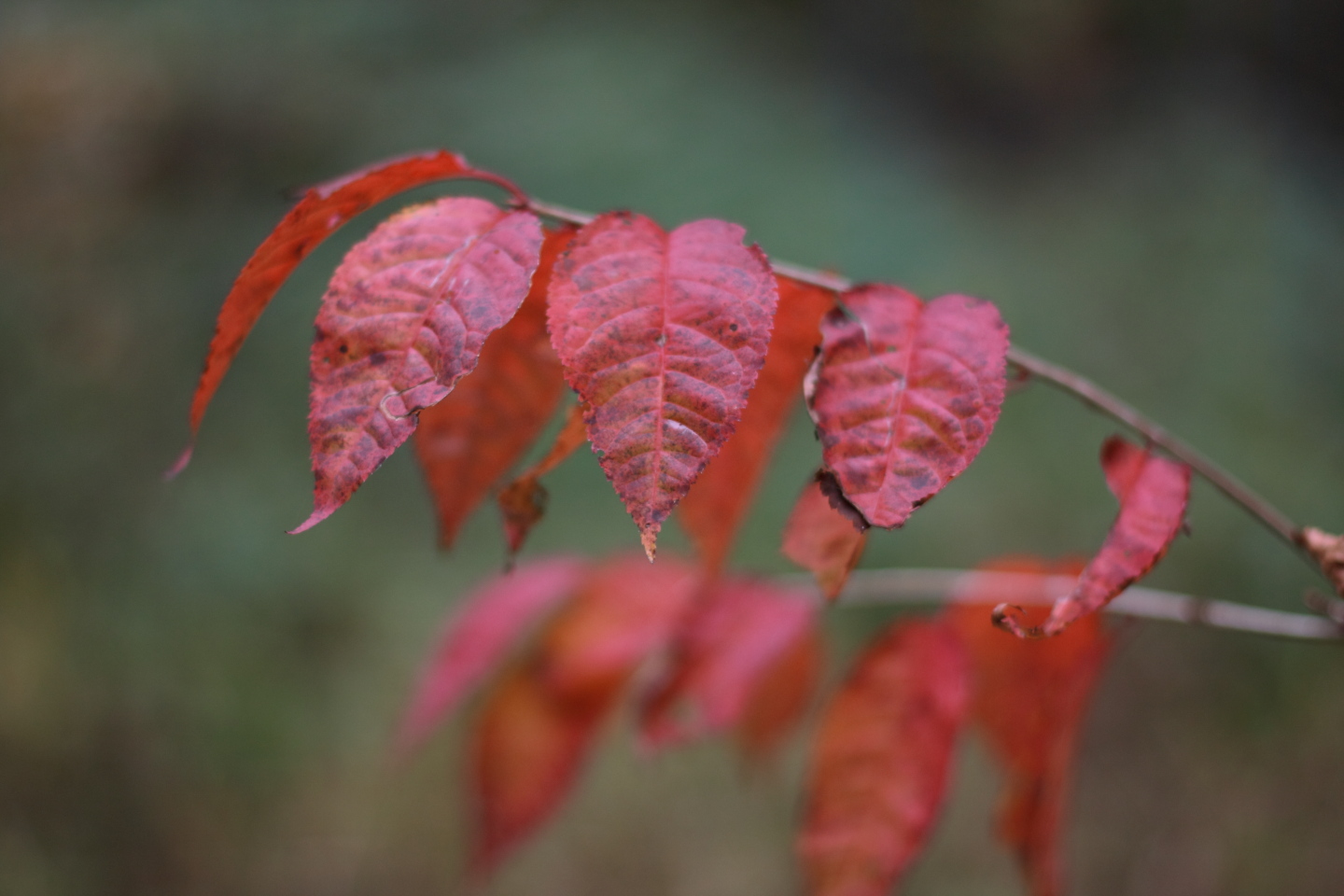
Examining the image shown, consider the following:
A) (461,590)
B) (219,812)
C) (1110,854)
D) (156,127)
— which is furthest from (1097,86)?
(219,812)

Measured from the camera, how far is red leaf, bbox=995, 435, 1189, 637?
0.45 m

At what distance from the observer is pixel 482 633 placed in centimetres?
92

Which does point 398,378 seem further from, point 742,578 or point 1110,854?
point 1110,854

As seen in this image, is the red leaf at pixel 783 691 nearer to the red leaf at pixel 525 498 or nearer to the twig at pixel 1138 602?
the twig at pixel 1138 602

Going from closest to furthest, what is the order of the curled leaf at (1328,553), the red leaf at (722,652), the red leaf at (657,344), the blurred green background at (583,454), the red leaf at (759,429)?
the red leaf at (657,344)
the curled leaf at (1328,553)
the red leaf at (759,429)
the red leaf at (722,652)
the blurred green background at (583,454)

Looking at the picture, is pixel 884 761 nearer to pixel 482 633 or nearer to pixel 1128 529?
pixel 1128 529

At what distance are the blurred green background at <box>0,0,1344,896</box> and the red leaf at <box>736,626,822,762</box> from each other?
123cm

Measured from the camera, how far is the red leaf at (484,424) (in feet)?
2.10

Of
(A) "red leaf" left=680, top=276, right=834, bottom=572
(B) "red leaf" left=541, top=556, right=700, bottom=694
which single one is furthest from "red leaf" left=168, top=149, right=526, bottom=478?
(B) "red leaf" left=541, top=556, right=700, bottom=694

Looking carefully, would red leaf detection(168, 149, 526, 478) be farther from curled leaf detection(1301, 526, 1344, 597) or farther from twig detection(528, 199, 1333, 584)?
curled leaf detection(1301, 526, 1344, 597)

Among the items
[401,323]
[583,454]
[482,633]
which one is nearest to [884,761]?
[482,633]

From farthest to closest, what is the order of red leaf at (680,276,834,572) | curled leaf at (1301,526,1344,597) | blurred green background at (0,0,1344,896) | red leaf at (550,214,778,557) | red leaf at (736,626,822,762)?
blurred green background at (0,0,1344,896), red leaf at (736,626,822,762), red leaf at (680,276,834,572), curled leaf at (1301,526,1344,597), red leaf at (550,214,778,557)

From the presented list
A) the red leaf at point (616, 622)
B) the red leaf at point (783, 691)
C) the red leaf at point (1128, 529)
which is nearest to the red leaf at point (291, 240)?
the red leaf at point (1128, 529)

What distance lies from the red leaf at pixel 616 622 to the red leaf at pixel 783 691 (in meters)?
0.17
